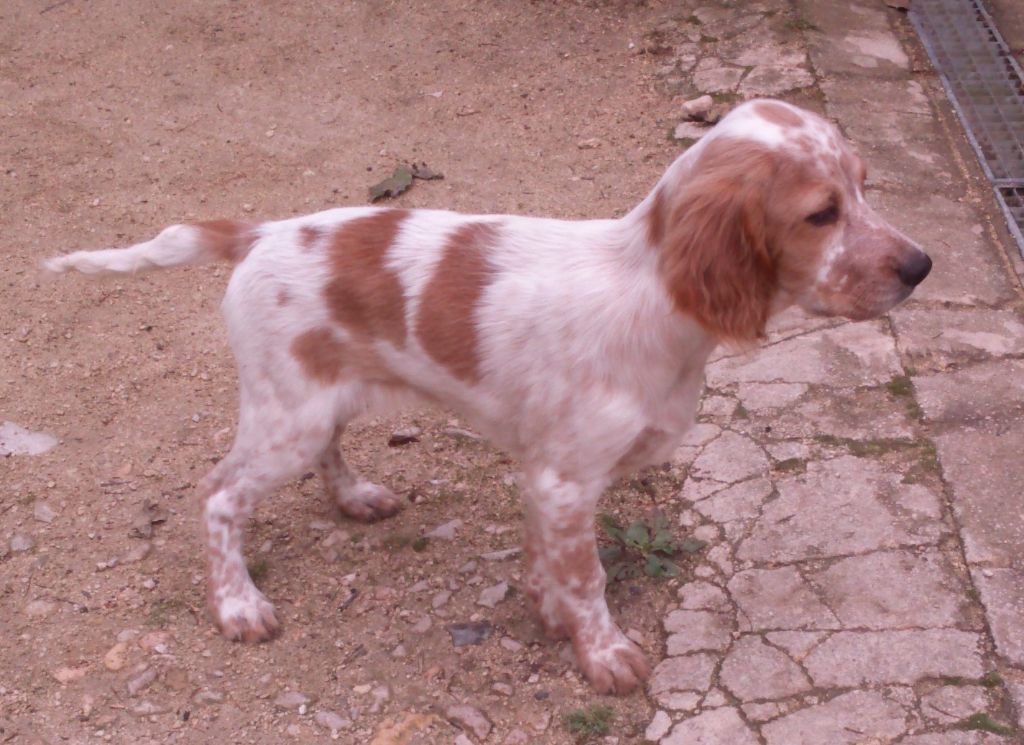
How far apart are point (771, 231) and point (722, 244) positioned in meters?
0.13

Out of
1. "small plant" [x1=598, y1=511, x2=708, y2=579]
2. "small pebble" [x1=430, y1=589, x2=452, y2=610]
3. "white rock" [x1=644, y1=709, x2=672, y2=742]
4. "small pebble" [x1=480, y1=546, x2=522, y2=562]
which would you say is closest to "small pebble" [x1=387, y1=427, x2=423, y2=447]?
"small pebble" [x1=480, y1=546, x2=522, y2=562]

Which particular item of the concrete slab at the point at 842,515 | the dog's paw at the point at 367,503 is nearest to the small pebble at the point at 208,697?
the dog's paw at the point at 367,503

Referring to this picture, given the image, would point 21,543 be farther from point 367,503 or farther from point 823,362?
point 823,362

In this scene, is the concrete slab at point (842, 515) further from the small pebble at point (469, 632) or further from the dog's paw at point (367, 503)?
the dog's paw at point (367, 503)

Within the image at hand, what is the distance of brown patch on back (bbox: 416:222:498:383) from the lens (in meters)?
3.22

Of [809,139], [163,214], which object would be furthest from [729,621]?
[163,214]

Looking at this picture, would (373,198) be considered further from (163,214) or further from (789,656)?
(789,656)

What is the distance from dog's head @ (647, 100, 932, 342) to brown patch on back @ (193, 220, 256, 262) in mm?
1230

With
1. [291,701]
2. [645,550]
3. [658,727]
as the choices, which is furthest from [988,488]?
[291,701]

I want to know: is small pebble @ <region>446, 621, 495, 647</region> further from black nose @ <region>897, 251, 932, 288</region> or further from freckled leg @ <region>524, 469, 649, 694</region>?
black nose @ <region>897, 251, 932, 288</region>

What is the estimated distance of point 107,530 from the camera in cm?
400

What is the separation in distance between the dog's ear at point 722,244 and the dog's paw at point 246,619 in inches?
63.3

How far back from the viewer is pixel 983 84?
6.36 meters

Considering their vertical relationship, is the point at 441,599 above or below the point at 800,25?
below
